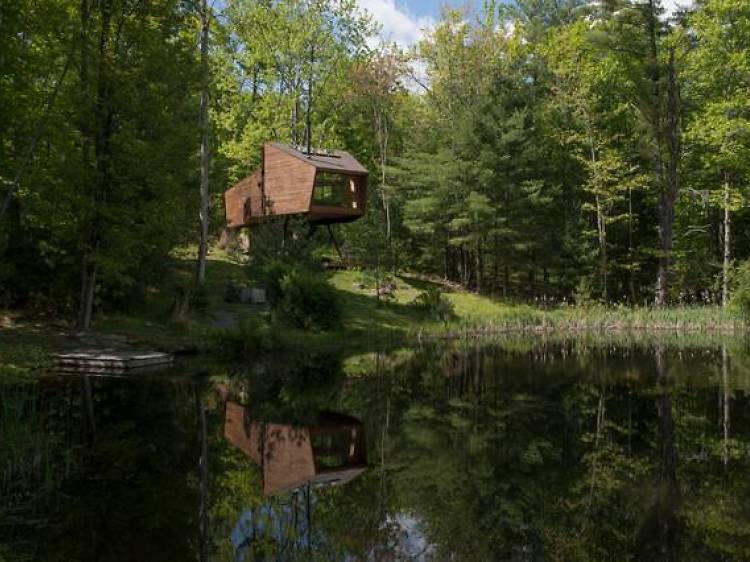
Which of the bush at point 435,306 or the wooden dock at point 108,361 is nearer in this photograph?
the wooden dock at point 108,361

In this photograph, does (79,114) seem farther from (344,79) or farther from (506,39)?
(506,39)

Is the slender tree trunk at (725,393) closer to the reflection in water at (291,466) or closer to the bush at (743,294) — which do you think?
the reflection in water at (291,466)

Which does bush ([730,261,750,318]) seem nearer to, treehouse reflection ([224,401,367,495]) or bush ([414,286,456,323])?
bush ([414,286,456,323])

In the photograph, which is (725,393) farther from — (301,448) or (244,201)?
(244,201)

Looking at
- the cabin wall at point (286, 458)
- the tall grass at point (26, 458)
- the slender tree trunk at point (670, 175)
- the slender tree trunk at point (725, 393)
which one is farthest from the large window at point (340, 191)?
the tall grass at point (26, 458)

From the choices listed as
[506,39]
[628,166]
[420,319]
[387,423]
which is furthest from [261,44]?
[387,423]

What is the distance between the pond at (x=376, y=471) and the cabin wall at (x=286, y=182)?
17219 mm

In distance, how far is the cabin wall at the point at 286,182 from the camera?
96.8ft

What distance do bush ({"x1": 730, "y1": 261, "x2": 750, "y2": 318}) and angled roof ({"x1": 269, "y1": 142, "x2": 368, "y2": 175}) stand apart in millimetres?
16488

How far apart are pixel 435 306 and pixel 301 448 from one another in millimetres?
19614

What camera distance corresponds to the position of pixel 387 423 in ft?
32.4

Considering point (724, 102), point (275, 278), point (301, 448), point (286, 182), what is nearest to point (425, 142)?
point (286, 182)

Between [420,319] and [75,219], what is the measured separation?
1397 cm

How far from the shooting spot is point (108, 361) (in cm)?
1547
